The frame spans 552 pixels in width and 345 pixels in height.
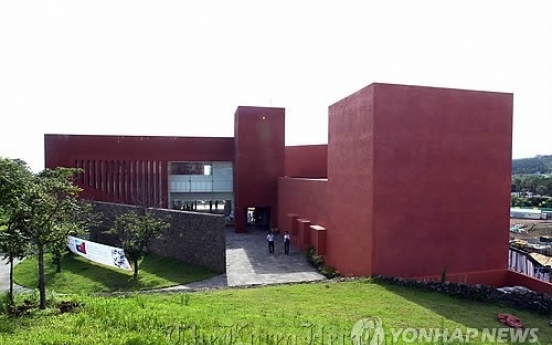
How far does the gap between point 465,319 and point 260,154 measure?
15372mm

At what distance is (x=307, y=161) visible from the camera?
912 inches

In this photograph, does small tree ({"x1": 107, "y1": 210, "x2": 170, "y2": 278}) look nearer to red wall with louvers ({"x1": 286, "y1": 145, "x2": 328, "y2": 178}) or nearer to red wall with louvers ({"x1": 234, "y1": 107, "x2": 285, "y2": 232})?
red wall with louvers ({"x1": 234, "y1": 107, "x2": 285, "y2": 232})

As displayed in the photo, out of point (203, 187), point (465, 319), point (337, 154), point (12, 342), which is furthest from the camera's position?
point (203, 187)

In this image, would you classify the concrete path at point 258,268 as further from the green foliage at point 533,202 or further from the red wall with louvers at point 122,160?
the green foliage at point 533,202

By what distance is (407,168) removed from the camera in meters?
10.9

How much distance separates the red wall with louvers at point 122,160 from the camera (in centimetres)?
2214

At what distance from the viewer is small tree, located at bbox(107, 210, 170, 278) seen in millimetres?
13320

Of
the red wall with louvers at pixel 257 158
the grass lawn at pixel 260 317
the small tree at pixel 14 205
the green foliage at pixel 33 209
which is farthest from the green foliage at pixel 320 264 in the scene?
the small tree at pixel 14 205

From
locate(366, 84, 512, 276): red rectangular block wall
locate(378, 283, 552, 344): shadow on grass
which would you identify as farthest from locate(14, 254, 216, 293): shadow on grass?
locate(378, 283, 552, 344): shadow on grass

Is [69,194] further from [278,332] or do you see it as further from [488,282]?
[488,282]

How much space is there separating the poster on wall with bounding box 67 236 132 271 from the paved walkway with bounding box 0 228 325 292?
268 centimetres

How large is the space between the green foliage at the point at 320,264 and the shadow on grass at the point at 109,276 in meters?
4.02

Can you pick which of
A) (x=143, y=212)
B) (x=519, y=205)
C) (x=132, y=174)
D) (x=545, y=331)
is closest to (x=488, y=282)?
(x=545, y=331)

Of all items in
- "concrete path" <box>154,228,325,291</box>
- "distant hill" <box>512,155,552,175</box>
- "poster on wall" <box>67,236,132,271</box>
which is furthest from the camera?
"distant hill" <box>512,155,552,175</box>
